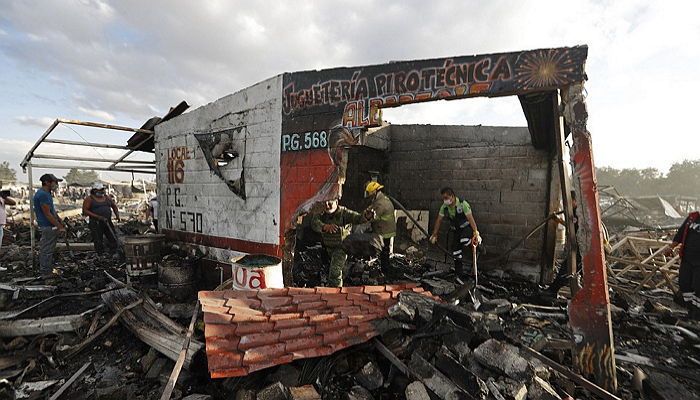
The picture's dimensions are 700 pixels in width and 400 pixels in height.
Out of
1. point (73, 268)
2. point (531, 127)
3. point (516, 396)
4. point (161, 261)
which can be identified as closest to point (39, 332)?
point (161, 261)

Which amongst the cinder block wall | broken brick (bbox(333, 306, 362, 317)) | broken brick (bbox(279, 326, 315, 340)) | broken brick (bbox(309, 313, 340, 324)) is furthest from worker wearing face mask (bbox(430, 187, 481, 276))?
broken brick (bbox(279, 326, 315, 340))

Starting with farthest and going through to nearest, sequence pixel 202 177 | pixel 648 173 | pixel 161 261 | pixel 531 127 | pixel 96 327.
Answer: pixel 648 173 → pixel 202 177 → pixel 161 261 → pixel 531 127 → pixel 96 327

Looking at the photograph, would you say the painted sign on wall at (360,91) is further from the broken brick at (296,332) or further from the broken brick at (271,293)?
the broken brick at (296,332)

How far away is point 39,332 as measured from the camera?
395 centimetres

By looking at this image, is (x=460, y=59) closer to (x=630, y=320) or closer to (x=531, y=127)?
(x=531, y=127)

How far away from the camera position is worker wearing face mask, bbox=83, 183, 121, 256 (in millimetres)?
7723

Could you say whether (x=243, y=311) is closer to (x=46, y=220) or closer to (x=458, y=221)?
(x=458, y=221)

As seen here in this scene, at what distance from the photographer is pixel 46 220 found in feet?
19.8

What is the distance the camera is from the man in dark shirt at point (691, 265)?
4.71 meters

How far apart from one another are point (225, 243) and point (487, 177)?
589cm

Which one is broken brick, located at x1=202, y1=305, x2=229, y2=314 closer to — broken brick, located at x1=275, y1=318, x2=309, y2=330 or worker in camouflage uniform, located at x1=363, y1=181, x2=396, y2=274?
broken brick, located at x1=275, y1=318, x2=309, y2=330

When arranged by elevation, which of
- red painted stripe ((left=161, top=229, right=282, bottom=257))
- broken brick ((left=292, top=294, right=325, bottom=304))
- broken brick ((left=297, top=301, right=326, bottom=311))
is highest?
red painted stripe ((left=161, top=229, right=282, bottom=257))

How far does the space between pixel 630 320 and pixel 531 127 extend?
132 inches

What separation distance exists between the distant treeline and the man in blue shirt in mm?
46792
